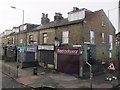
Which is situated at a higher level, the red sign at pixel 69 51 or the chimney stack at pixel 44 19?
the chimney stack at pixel 44 19

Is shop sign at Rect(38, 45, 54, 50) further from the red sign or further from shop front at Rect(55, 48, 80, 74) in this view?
the red sign

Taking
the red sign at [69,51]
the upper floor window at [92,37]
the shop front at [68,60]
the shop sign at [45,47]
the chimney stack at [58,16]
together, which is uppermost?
the chimney stack at [58,16]

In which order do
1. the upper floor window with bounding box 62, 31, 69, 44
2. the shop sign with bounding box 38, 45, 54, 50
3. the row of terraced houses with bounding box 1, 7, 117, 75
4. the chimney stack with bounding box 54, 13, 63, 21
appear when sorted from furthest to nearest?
1. the chimney stack with bounding box 54, 13, 63, 21
2. the shop sign with bounding box 38, 45, 54, 50
3. the upper floor window with bounding box 62, 31, 69, 44
4. the row of terraced houses with bounding box 1, 7, 117, 75

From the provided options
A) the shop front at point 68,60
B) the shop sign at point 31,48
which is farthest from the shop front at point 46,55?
the shop front at point 68,60

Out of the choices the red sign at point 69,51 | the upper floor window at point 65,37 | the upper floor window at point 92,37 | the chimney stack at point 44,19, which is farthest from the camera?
the chimney stack at point 44,19

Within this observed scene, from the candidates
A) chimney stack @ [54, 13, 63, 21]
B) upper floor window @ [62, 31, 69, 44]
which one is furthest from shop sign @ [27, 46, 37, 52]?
upper floor window @ [62, 31, 69, 44]

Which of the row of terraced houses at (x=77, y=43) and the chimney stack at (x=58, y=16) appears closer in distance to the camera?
the row of terraced houses at (x=77, y=43)

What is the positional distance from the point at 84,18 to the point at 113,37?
8256mm

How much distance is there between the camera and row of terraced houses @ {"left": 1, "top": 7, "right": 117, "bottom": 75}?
2023cm

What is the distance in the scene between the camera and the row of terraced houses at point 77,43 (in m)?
20.2

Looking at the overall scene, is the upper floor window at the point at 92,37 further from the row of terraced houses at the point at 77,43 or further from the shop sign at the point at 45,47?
the shop sign at the point at 45,47

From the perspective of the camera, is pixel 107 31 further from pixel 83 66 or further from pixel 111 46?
pixel 83 66

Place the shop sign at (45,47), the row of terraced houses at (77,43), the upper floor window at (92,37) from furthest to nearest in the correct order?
the shop sign at (45,47), the upper floor window at (92,37), the row of terraced houses at (77,43)

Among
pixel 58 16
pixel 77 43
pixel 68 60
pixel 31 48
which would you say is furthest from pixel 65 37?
pixel 31 48
